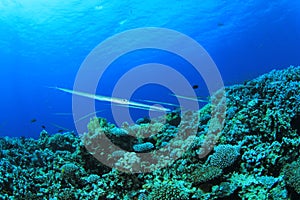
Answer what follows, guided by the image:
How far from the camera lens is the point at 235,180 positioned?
11.7 ft

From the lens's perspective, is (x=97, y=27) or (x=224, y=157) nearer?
(x=224, y=157)

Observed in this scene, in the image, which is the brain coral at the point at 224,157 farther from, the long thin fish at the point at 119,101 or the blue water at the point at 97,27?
the blue water at the point at 97,27

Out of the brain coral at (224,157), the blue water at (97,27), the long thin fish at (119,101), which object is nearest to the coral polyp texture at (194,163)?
the brain coral at (224,157)

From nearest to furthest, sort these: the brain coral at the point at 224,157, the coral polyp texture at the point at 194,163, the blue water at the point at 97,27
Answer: the coral polyp texture at the point at 194,163 < the brain coral at the point at 224,157 < the blue water at the point at 97,27

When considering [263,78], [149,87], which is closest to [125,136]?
[263,78]

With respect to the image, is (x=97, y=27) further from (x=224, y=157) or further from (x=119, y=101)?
(x=224, y=157)

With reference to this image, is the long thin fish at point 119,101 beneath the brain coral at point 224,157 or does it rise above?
above

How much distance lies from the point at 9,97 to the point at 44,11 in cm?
4656

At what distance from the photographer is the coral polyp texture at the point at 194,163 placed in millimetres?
3428

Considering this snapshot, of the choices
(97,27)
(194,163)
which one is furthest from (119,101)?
(97,27)

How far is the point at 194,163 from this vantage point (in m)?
4.40

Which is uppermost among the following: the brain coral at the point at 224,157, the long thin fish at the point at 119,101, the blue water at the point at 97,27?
the blue water at the point at 97,27

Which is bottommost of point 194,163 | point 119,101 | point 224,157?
point 224,157

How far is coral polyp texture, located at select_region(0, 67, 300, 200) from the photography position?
3428mm
